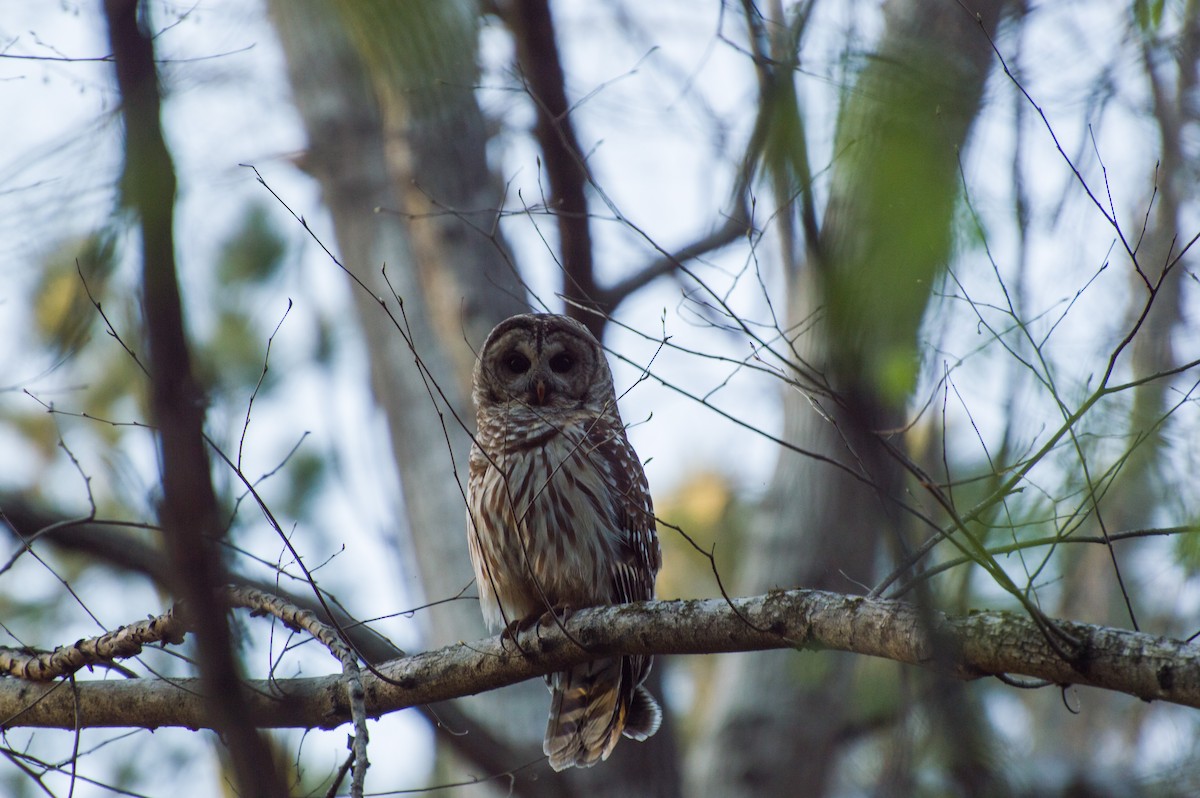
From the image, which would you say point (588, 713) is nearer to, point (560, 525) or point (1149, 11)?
point (560, 525)

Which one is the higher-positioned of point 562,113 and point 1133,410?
point 562,113

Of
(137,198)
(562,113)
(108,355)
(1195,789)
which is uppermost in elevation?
(108,355)

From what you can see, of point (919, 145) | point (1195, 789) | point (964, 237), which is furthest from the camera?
point (1195, 789)

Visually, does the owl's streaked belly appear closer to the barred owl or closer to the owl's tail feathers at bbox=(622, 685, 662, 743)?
the barred owl

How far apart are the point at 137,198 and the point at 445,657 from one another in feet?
6.68

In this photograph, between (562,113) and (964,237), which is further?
(562,113)

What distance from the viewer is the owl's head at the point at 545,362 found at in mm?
4754

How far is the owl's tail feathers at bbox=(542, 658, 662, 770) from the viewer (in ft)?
14.0

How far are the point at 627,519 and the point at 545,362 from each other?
0.93 metres

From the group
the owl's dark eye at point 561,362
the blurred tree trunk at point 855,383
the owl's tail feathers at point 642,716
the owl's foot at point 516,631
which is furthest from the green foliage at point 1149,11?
the owl's tail feathers at point 642,716

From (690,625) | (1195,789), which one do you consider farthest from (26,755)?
(1195,789)

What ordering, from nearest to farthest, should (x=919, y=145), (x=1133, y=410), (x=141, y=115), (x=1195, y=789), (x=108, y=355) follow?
(x=141, y=115) → (x=919, y=145) → (x=1195, y=789) → (x=1133, y=410) → (x=108, y=355)

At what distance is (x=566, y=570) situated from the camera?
3969 millimetres

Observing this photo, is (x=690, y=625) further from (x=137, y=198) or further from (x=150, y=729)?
(x=137, y=198)
